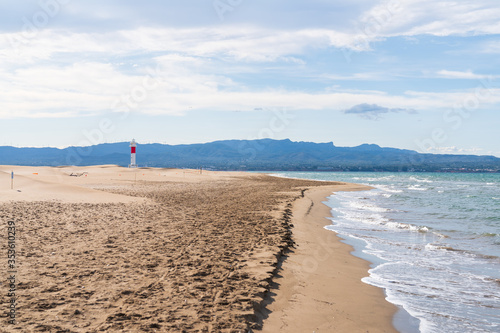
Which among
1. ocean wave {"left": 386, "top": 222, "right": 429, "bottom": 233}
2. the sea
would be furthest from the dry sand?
ocean wave {"left": 386, "top": 222, "right": 429, "bottom": 233}

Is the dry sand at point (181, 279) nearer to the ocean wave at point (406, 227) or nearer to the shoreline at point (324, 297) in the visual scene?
the shoreline at point (324, 297)

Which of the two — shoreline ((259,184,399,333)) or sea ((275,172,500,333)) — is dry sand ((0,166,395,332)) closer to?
shoreline ((259,184,399,333))

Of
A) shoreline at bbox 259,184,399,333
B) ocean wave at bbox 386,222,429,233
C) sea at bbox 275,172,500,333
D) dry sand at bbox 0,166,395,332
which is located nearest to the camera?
dry sand at bbox 0,166,395,332

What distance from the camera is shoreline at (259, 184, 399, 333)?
5336mm

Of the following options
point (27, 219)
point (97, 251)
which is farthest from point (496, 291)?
point (27, 219)

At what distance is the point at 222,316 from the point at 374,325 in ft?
7.34

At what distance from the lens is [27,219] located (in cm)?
1176

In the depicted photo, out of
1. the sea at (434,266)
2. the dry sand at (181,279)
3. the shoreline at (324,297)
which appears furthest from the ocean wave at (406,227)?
the shoreline at (324,297)

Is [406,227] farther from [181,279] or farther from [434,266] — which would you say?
[181,279]

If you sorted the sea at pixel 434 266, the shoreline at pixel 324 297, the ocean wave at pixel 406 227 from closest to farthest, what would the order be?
the shoreline at pixel 324 297 < the sea at pixel 434 266 < the ocean wave at pixel 406 227

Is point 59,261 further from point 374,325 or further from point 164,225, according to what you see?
point 374,325

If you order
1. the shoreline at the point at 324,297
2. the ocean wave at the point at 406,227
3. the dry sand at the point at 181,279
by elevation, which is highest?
the dry sand at the point at 181,279

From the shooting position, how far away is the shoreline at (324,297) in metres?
5.34

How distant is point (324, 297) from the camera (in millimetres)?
6496
